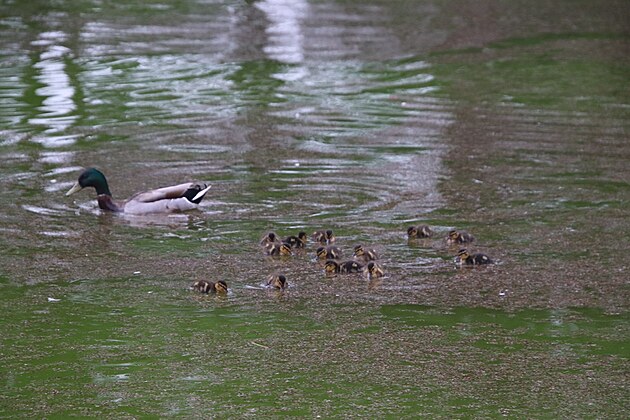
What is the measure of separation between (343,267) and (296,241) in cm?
63

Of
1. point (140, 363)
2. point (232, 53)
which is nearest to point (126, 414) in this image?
point (140, 363)

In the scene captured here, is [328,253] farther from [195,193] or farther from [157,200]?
[157,200]

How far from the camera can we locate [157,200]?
33.4ft

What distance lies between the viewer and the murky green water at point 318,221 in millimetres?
6535

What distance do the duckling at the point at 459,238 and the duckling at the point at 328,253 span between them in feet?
2.94

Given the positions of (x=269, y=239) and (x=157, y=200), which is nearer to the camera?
(x=269, y=239)

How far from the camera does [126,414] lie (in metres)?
6.06

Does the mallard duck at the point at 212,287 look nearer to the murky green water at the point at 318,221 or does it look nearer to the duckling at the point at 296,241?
the murky green water at the point at 318,221

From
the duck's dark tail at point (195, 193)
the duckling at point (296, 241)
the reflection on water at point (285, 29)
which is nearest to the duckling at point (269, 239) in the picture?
the duckling at point (296, 241)

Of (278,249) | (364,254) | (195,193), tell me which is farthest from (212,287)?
(195,193)

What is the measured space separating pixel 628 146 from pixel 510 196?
2.39m

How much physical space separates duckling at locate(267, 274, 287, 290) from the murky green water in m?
0.08

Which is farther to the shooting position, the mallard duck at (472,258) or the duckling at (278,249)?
the duckling at (278,249)

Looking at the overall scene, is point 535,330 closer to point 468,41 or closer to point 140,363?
point 140,363
